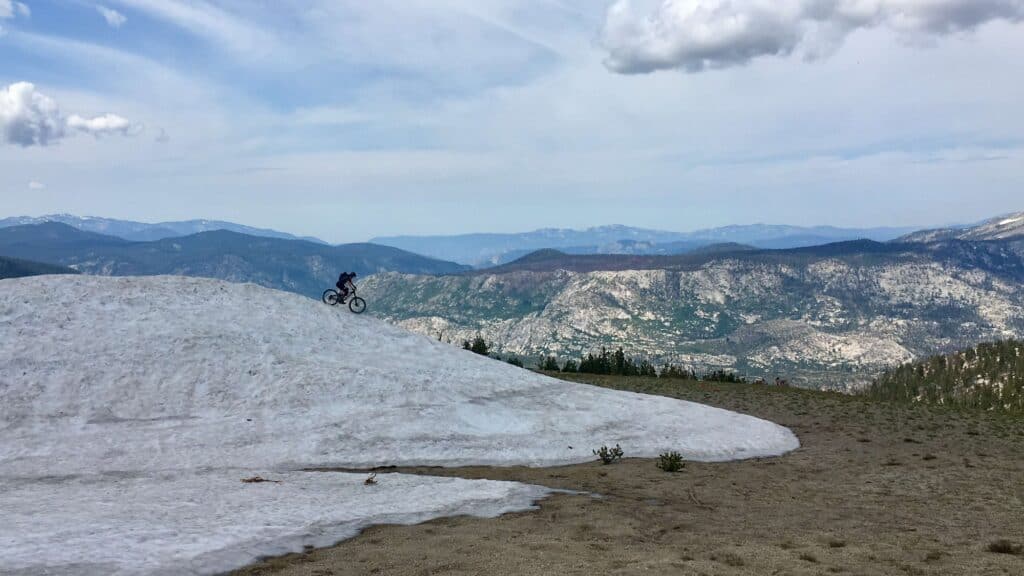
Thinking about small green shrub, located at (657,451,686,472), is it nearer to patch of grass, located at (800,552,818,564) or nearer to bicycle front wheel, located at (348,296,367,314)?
patch of grass, located at (800,552,818,564)

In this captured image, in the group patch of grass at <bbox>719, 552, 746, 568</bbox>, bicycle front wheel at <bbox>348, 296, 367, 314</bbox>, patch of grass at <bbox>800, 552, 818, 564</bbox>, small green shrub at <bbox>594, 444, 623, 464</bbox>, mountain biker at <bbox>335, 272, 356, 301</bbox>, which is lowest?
small green shrub at <bbox>594, 444, 623, 464</bbox>

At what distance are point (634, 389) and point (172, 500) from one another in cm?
4835

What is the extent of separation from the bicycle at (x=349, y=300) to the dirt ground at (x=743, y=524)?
67.8ft

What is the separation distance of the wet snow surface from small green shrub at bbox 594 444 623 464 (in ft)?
3.18

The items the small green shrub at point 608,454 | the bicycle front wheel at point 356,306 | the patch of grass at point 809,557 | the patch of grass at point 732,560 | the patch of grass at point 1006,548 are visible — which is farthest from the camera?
the bicycle front wheel at point 356,306

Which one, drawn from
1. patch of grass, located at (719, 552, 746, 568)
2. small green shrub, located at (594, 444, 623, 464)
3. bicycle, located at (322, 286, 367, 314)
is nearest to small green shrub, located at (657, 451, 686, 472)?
small green shrub, located at (594, 444, 623, 464)

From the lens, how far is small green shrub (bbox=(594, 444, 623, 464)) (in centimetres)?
2939

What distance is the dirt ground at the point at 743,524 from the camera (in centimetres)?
1416

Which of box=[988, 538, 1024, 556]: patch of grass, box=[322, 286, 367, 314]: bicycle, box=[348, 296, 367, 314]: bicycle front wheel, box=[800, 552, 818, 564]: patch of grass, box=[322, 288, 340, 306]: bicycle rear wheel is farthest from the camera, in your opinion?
box=[322, 288, 340, 306]: bicycle rear wheel

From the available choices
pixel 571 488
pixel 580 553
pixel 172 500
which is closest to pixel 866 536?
pixel 580 553

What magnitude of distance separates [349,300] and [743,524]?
3291 cm

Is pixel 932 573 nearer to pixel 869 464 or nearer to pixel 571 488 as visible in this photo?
pixel 571 488

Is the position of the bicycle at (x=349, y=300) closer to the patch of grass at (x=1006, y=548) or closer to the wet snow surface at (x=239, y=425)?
the wet snow surface at (x=239, y=425)

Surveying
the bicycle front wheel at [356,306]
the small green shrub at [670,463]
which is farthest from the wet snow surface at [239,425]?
the small green shrub at [670,463]
